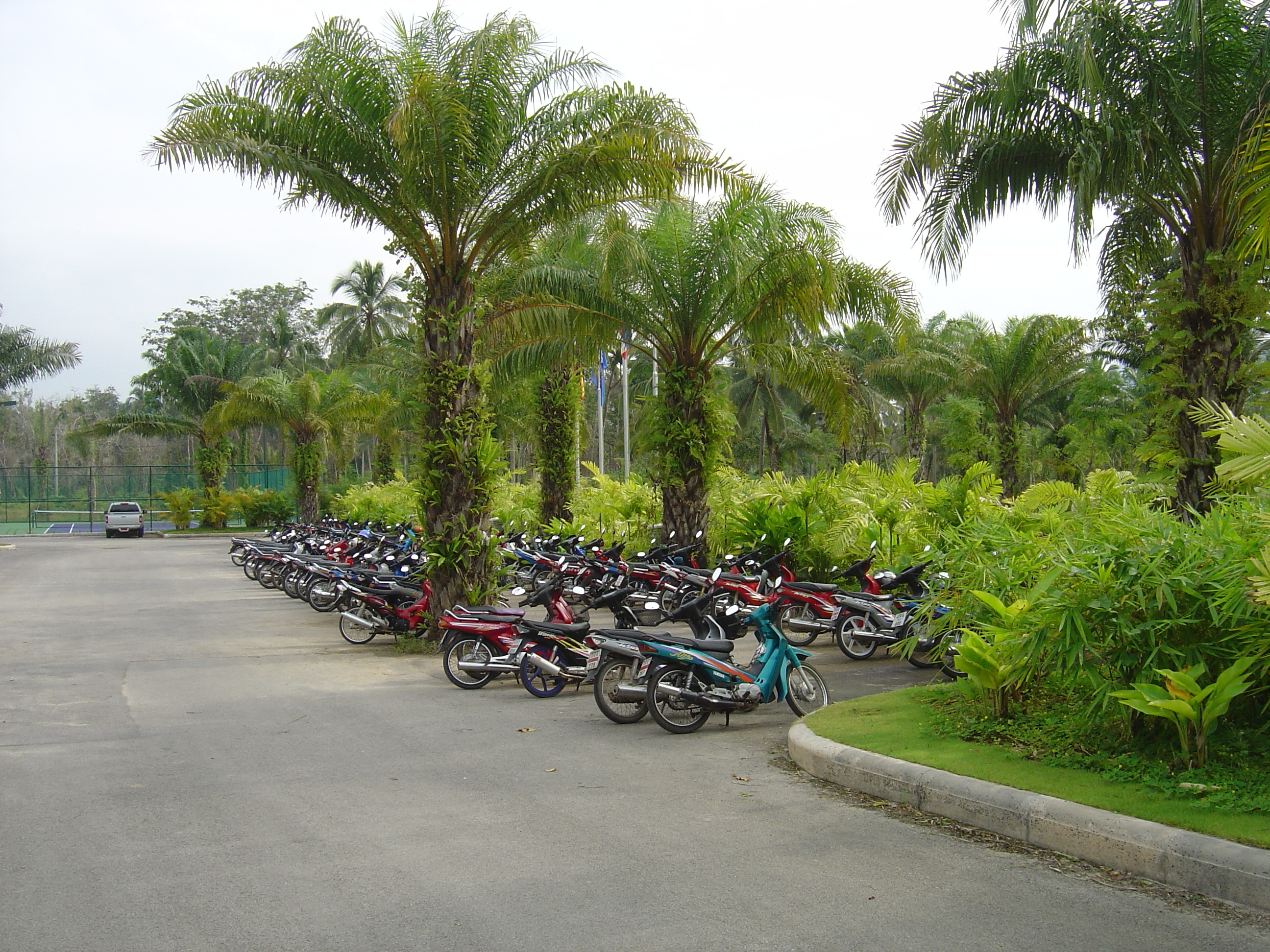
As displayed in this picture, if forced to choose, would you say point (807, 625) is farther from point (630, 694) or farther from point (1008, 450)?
point (1008, 450)

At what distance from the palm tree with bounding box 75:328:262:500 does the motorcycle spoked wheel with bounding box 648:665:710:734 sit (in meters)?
36.5

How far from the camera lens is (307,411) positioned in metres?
33.6

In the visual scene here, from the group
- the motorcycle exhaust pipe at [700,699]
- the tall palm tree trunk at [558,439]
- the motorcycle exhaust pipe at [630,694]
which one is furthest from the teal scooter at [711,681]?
the tall palm tree trunk at [558,439]

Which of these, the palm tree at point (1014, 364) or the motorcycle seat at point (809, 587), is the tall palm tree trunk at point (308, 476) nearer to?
the palm tree at point (1014, 364)

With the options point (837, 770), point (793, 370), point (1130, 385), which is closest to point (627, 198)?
point (793, 370)

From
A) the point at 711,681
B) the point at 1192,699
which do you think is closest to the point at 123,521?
the point at 711,681

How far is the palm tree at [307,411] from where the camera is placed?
109 ft

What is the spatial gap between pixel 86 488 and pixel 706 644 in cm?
5046

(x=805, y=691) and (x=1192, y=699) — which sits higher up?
(x=1192, y=699)

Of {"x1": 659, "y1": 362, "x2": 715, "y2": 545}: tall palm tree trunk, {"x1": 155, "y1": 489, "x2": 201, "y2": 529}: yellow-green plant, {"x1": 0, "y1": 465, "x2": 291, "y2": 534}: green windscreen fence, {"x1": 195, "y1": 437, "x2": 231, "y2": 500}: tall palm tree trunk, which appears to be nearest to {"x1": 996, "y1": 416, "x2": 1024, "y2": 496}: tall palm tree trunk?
{"x1": 659, "y1": 362, "x2": 715, "y2": 545}: tall palm tree trunk

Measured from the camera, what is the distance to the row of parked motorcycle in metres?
7.86

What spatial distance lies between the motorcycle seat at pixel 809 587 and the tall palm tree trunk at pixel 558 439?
33.8ft

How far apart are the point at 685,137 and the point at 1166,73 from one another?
5.05 meters

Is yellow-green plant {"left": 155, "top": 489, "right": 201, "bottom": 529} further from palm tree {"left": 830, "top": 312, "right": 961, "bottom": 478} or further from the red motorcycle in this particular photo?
the red motorcycle
